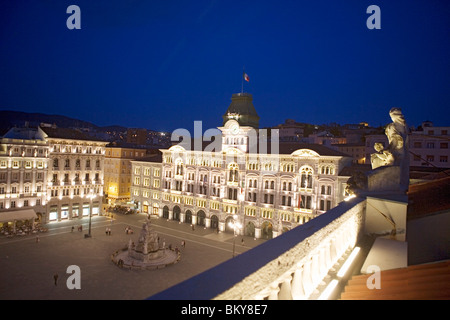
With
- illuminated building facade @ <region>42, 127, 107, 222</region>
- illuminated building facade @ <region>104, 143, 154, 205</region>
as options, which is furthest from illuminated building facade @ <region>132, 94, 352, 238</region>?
illuminated building facade @ <region>42, 127, 107, 222</region>

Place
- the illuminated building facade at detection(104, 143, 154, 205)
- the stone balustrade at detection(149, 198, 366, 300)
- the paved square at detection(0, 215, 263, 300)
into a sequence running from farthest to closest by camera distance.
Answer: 1. the illuminated building facade at detection(104, 143, 154, 205)
2. the paved square at detection(0, 215, 263, 300)
3. the stone balustrade at detection(149, 198, 366, 300)

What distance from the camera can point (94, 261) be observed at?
34375mm

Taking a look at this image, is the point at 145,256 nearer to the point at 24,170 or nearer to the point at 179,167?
the point at 179,167

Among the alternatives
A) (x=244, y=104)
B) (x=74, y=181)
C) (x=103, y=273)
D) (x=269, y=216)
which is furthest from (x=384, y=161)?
(x=74, y=181)

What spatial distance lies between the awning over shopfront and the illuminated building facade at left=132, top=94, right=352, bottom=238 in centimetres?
2072

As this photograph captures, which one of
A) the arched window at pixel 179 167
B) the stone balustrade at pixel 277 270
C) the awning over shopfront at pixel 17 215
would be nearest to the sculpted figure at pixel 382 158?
the stone balustrade at pixel 277 270

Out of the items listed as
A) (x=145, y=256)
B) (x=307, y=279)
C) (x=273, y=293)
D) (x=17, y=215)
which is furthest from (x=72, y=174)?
(x=273, y=293)

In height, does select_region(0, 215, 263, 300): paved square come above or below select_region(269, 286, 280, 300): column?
below

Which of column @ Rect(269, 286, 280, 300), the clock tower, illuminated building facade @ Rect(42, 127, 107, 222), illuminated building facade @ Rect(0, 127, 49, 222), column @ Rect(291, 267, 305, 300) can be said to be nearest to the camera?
column @ Rect(269, 286, 280, 300)

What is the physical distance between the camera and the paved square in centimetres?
2675

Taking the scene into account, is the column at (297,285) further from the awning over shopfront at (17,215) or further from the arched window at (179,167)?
the arched window at (179,167)

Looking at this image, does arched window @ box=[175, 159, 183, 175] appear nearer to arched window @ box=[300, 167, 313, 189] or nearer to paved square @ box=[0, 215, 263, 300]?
paved square @ box=[0, 215, 263, 300]

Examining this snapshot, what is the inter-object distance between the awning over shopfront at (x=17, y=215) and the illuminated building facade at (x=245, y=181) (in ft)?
68.0
